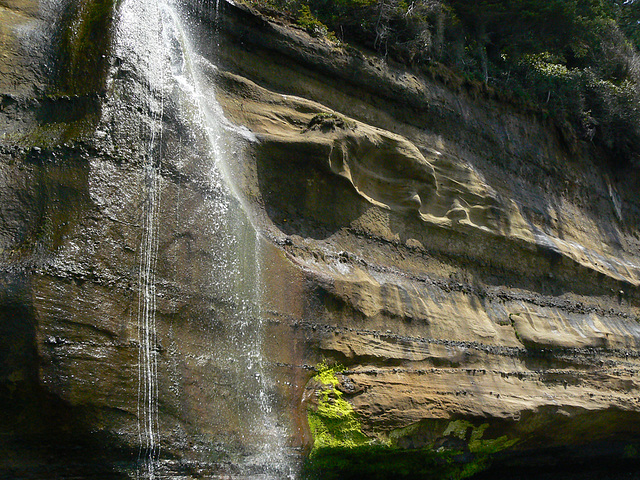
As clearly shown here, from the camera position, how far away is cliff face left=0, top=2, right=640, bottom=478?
5078 millimetres

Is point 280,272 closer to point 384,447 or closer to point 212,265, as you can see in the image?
point 212,265

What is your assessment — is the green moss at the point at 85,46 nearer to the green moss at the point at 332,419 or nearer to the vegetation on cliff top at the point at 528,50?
the green moss at the point at 332,419

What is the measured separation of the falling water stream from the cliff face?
3 centimetres

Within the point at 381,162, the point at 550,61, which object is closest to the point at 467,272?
the point at 381,162

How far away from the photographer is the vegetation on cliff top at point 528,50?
9.66m

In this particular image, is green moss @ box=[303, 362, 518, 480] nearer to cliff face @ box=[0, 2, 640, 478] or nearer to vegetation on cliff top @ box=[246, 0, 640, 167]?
cliff face @ box=[0, 2, 640, 478]

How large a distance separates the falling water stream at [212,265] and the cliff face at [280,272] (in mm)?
26

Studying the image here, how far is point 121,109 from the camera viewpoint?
5.80 m

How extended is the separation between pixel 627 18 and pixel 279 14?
12461mm

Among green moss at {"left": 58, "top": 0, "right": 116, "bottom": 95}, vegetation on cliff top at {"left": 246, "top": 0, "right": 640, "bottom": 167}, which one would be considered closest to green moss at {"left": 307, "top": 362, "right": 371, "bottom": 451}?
green moss at {"left": 58, "top": 0, "right": 116, "bottom": 95}

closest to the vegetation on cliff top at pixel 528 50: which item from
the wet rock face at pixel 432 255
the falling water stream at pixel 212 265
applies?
the wet rock face at pixel 432 255

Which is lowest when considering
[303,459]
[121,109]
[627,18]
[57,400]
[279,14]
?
[303,459]

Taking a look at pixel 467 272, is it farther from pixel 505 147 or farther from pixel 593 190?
pixel 593 190

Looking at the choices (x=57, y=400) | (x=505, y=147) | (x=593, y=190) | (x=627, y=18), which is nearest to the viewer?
(x=57, y=400)
